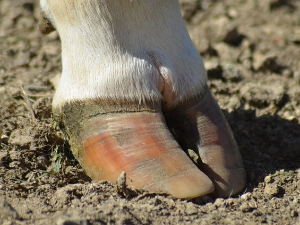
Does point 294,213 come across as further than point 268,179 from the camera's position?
No

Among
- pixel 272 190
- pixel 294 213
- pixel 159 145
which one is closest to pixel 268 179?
pixel 272 190

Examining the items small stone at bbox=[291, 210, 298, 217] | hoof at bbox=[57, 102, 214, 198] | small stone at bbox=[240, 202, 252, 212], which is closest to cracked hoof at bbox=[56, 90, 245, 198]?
hoof at bbox=[57, 102, 214, 198]

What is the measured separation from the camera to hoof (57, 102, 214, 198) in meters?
1.78

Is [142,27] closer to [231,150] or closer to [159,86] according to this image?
[159,86]

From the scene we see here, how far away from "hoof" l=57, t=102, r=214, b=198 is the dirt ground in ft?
0.19

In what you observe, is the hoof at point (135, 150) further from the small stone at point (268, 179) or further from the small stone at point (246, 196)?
the small stone at point (268, 179)

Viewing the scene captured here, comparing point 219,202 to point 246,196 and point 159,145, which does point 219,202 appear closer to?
point 246,196

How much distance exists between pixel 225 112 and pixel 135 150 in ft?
3.08

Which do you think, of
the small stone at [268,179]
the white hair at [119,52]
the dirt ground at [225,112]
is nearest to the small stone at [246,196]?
the dirt ground at [225,112]

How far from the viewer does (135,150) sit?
1.80 meters

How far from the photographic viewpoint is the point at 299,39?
358 cm

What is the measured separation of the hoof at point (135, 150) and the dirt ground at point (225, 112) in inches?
2.3

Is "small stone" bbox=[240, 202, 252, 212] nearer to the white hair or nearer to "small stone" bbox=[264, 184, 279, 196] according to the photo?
"small stone" bbox=[264, 184, 279, 196]

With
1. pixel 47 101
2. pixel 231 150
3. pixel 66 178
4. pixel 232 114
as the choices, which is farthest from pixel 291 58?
pixel 66 178
